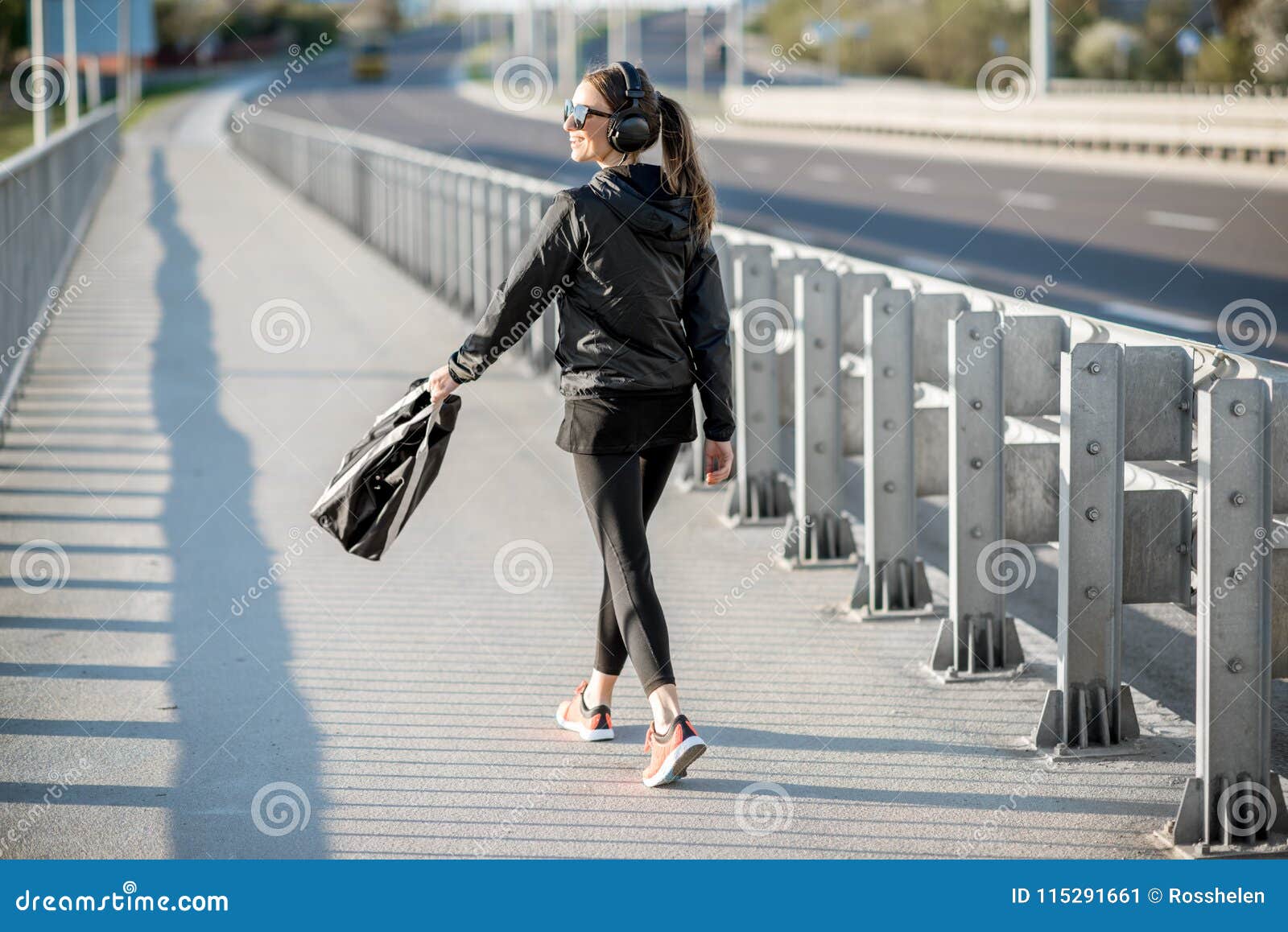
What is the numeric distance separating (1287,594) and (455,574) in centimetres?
374

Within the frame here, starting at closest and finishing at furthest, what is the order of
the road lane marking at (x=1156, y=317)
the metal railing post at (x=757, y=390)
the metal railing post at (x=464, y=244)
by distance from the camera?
the metal railing post at (x=757, y=390) < the road lane marking at (x=1156, y=317) < the metal railing post at (x=464, y=244)

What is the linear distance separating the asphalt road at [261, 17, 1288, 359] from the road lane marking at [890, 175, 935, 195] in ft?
0.16

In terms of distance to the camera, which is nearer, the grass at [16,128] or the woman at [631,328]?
the woman at [631,328]

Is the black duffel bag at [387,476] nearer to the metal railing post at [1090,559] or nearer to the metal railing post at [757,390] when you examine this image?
the metal railing post at [1090,559]

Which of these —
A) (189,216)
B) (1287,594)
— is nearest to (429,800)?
(1287,594)

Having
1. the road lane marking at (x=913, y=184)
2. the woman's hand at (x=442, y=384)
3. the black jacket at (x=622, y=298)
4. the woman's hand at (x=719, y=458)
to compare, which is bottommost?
the woman's hand at (x=719, y=458)

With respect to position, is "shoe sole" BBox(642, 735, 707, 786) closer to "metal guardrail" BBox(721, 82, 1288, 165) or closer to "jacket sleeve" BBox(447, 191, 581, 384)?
"jacket sleeve" BBox(447, 191, 581, 384)

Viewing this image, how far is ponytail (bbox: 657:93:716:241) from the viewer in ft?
15.9

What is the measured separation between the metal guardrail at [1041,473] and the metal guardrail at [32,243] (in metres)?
4.38

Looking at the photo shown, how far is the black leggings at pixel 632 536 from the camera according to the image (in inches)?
196

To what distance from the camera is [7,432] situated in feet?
33.9

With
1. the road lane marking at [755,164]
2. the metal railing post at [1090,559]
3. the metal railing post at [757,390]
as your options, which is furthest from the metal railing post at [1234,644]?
the road lane marking at [755,164]

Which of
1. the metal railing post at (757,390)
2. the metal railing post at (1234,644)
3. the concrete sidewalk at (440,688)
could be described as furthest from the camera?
the metal railing post at (757,390)

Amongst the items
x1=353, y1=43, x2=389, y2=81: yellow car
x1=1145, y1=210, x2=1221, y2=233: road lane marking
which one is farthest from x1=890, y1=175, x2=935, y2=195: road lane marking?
x1=353, y1=43, x2=389, y2=81: yellow car
